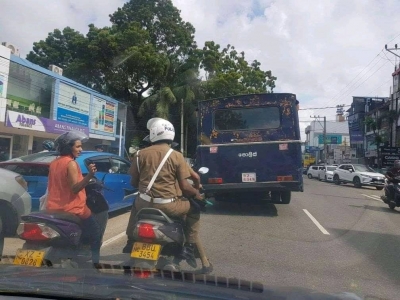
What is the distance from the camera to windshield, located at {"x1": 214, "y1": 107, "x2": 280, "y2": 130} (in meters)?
11.7

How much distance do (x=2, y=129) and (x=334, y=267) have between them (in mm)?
16802

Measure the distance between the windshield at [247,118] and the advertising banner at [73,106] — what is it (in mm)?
13242

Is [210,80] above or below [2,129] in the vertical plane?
above

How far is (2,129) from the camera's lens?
20.0 meters

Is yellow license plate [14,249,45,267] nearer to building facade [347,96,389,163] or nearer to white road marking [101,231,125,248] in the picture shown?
white road marking [101,231,125,248]

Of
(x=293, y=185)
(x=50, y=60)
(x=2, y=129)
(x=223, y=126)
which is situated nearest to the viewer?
(x=293, y=185)

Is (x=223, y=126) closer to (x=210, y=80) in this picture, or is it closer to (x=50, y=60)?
(x=210, y=80)

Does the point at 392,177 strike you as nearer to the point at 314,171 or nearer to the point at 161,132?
the point at 161,132

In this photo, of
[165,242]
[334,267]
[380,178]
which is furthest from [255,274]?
[380,178]


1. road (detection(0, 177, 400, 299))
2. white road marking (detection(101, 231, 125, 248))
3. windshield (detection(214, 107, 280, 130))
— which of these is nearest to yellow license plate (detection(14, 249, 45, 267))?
road (detection(0, 177, 400, 299))

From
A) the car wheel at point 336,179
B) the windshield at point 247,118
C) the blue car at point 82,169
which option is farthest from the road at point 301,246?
the car wheel at point 336,179

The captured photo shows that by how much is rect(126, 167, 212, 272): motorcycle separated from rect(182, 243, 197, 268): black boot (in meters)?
→ 0.15

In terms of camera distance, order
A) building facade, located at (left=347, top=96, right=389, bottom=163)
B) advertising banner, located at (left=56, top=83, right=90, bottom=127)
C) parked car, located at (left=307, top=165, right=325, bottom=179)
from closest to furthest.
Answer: advertising banner, located at (left=56, top=83, right=90, bottom=127)
parked car, located at (left=307, top=165, right=325, bottom=179)
building facade, located at (left=347, top=96, right=389, bottom=163)

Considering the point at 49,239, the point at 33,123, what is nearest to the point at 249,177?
the point at 49,239
